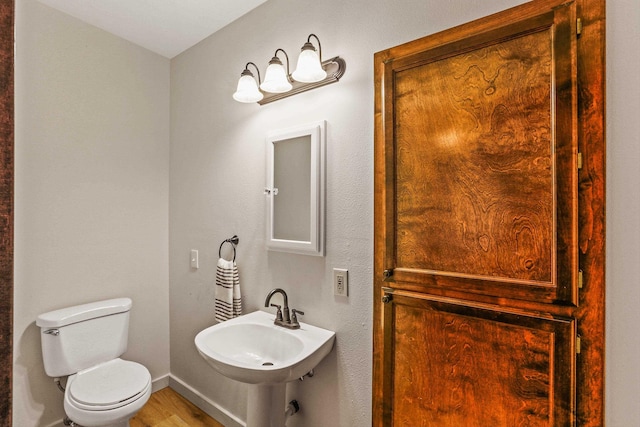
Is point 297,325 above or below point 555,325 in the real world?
below

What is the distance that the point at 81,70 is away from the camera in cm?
198

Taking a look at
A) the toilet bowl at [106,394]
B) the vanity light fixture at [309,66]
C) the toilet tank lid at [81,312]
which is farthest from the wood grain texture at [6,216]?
the vanity light fixture at [309,66]

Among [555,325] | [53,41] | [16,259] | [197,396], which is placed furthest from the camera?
[197,396]

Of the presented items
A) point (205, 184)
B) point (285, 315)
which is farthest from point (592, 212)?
point (205, 184)

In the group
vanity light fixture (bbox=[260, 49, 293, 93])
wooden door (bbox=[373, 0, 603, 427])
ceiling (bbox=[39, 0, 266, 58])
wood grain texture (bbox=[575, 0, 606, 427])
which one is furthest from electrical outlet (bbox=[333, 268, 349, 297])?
ceiling (bbox=[39, 0, 266, 58])

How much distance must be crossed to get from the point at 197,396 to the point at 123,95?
216 centimetres

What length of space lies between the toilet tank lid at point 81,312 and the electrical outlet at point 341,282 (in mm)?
1470

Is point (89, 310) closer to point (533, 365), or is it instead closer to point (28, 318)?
point (28, 318)

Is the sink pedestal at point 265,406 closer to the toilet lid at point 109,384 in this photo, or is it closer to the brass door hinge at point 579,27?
the toilet lid at point 109,384

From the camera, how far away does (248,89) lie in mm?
1670

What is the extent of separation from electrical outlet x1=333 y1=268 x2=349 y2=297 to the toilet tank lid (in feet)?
4.82

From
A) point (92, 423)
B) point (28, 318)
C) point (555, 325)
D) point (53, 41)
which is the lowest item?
point (92, 423)

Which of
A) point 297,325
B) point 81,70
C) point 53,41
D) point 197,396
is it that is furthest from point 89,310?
point 53,41

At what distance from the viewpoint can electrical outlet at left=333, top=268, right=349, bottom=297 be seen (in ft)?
4.73
